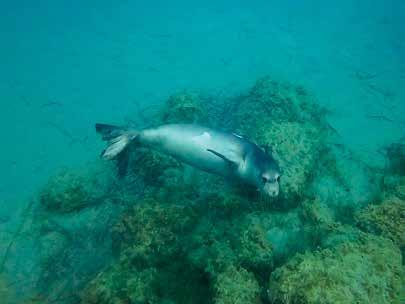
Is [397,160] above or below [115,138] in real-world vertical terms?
below

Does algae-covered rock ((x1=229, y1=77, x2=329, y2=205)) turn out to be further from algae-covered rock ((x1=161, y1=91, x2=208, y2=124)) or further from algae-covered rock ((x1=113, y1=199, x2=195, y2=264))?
algae-covered rock ((x1=113, y1=199, x2=195, y2=264))

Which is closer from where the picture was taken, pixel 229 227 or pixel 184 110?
pixel 229 227

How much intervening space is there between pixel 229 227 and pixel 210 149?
3.47 feet

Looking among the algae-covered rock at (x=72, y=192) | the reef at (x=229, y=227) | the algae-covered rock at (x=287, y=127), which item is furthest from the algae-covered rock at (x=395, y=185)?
the algae-covered rock at (x=72, y=192)

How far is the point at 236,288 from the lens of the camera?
3.02 metres

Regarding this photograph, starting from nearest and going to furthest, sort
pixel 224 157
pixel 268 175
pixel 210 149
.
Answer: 1. pixel 268 175
2. pixel 224 157
3. pixel 210 149

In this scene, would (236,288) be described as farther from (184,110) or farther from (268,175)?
(184,110)

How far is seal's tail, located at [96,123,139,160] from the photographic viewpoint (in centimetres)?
472

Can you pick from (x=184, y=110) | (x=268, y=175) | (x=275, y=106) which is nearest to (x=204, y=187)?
(x=268, y=175)

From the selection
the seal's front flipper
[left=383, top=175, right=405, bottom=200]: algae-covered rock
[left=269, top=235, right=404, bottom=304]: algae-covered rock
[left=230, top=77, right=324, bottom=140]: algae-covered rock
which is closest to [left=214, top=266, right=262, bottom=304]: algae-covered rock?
[left=269, top=235, right=404, bottom=304]: algae-covered rock

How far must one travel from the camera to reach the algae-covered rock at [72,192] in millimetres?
5156

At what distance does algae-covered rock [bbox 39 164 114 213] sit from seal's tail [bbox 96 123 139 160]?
35.7 inches

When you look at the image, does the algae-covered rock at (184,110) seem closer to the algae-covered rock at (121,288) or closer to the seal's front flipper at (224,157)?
the seal's front flipper at (224,157)

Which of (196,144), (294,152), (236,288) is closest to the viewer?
(236,288)
